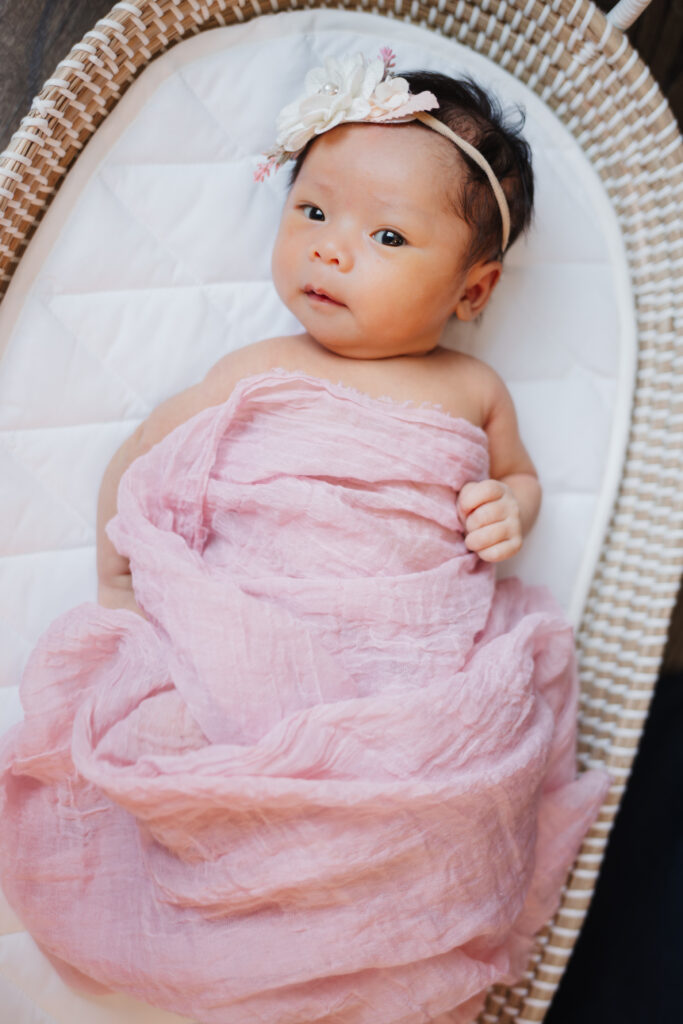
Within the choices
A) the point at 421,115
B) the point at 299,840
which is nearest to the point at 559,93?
the point at 421,115

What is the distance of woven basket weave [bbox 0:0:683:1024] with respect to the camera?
1179mm

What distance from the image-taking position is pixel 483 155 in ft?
3.42

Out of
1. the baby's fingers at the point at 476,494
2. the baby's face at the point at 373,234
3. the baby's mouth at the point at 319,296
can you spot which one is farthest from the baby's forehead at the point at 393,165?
the baby's fingers at the point at 476,494

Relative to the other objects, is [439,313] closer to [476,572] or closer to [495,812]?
[476,572]

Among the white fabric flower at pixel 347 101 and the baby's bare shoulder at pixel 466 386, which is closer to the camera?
the white fabric flower at pixel 347 101

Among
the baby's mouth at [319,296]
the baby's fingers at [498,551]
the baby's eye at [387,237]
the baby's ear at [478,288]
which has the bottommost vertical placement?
the baby's fingers at [498,551]

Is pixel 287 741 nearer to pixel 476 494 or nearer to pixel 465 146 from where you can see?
pixel 476 494

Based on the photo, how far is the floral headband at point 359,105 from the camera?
1.00 m

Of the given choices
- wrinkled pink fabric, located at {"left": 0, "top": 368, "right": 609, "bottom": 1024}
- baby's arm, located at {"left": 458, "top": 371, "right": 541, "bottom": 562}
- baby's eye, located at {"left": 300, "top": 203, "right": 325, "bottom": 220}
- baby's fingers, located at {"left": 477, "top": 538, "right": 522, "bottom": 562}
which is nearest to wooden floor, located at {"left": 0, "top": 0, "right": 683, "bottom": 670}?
baby's eye, located at {"left": 300, "top": 203, "right": 325, "bottom": 220}

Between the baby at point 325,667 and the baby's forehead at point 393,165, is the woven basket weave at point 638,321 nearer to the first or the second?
the baby at point 325,667

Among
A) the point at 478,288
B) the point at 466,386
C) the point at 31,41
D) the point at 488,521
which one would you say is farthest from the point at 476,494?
the point at 31,41

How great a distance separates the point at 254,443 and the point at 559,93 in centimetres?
64

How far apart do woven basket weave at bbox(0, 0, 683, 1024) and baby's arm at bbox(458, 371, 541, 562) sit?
16cm

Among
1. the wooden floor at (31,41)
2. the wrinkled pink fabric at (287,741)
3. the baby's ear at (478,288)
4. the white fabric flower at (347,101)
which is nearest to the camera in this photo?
the wrinkled pink fabric at (287,741)
